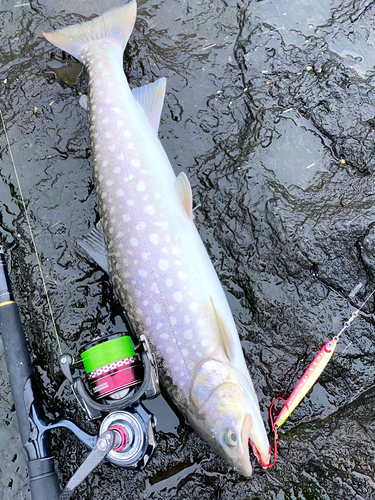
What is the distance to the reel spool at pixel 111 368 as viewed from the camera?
2.43 meters

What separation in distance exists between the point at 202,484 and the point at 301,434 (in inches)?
33.1

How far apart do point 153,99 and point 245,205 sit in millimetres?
1202

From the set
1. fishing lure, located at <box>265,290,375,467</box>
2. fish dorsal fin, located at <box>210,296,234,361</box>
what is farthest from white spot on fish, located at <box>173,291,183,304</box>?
fishing lure, located at <box>265,290,375,467</box>

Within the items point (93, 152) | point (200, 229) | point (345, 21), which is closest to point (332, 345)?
point (200, 229)

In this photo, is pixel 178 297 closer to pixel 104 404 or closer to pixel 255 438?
pixel 104 404

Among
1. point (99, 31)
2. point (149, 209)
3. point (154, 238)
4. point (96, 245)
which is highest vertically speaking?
point (99, 31)

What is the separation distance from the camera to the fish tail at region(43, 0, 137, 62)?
328 cm

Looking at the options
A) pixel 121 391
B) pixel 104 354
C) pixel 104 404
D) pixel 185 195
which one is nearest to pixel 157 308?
pixel 104 354

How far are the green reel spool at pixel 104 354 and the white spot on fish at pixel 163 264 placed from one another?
0.58m

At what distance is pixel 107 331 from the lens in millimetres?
3146

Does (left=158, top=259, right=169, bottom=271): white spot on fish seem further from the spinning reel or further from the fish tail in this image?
the fish tail

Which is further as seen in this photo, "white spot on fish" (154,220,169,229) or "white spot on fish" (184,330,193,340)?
"white spot on fish" (154,220,169,229)

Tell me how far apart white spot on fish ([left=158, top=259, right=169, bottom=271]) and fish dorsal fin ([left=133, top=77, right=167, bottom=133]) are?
119 centimetres

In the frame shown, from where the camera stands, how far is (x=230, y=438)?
2346 mm
